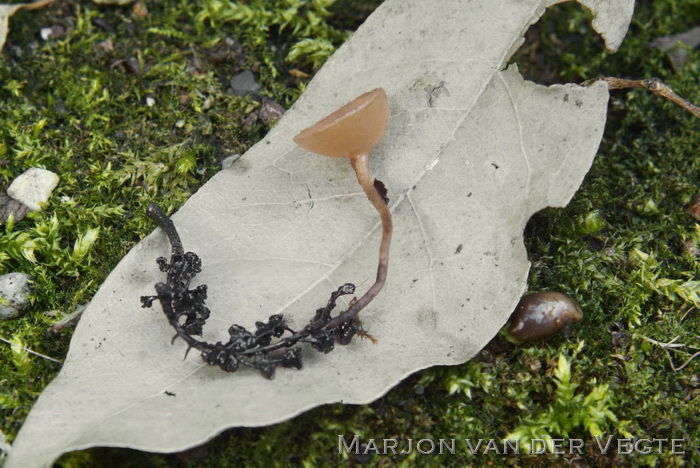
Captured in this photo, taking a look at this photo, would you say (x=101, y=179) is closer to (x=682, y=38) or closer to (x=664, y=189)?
(x=664, y=189)

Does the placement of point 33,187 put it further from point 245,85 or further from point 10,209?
point 245,85

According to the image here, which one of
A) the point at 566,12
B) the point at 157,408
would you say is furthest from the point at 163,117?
the point at 566,12

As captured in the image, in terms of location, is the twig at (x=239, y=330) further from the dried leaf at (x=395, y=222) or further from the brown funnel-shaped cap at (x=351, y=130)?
the brown funnel-shaped cap at (x=351, y=130)

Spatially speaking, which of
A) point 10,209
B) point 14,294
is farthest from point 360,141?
point 10,209

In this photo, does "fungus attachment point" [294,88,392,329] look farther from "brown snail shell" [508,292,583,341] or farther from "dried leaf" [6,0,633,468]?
"brown snail shell" [508,292,583,341]

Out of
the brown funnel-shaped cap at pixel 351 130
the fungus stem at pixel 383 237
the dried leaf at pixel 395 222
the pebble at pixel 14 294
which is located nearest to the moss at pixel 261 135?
the pebble at pixel 14 294
